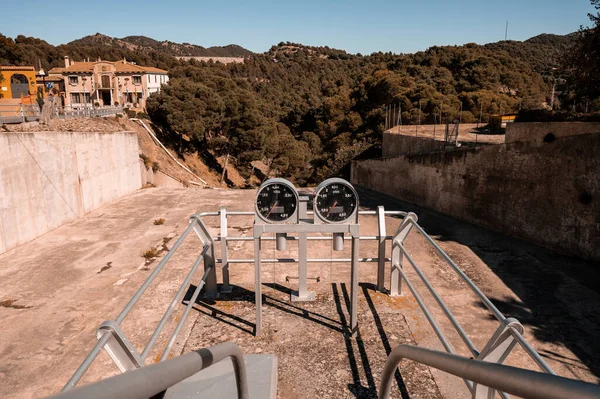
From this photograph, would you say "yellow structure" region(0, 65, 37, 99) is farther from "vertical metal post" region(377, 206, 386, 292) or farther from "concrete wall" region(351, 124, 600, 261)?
"vertical metal post" region(377, 206, 386, 292)

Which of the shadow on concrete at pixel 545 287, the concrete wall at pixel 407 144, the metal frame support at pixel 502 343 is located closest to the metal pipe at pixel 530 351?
the metal frame support at pixel 502 343

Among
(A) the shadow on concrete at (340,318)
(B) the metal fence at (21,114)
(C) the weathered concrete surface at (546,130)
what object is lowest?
(A) the shadow on concrete at (340,318)

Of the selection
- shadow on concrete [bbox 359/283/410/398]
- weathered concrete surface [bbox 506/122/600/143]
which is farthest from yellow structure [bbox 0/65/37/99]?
shadow on concrete [bbox 359/283/410/398]

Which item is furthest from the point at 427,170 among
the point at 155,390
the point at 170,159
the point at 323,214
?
the point at 170,159

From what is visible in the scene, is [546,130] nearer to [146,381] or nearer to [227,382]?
[227,382]

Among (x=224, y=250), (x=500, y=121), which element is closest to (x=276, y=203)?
(x=224, y=250)

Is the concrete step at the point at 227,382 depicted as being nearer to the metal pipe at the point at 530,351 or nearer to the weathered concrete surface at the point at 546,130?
the metal pipe at the point at 530,351
